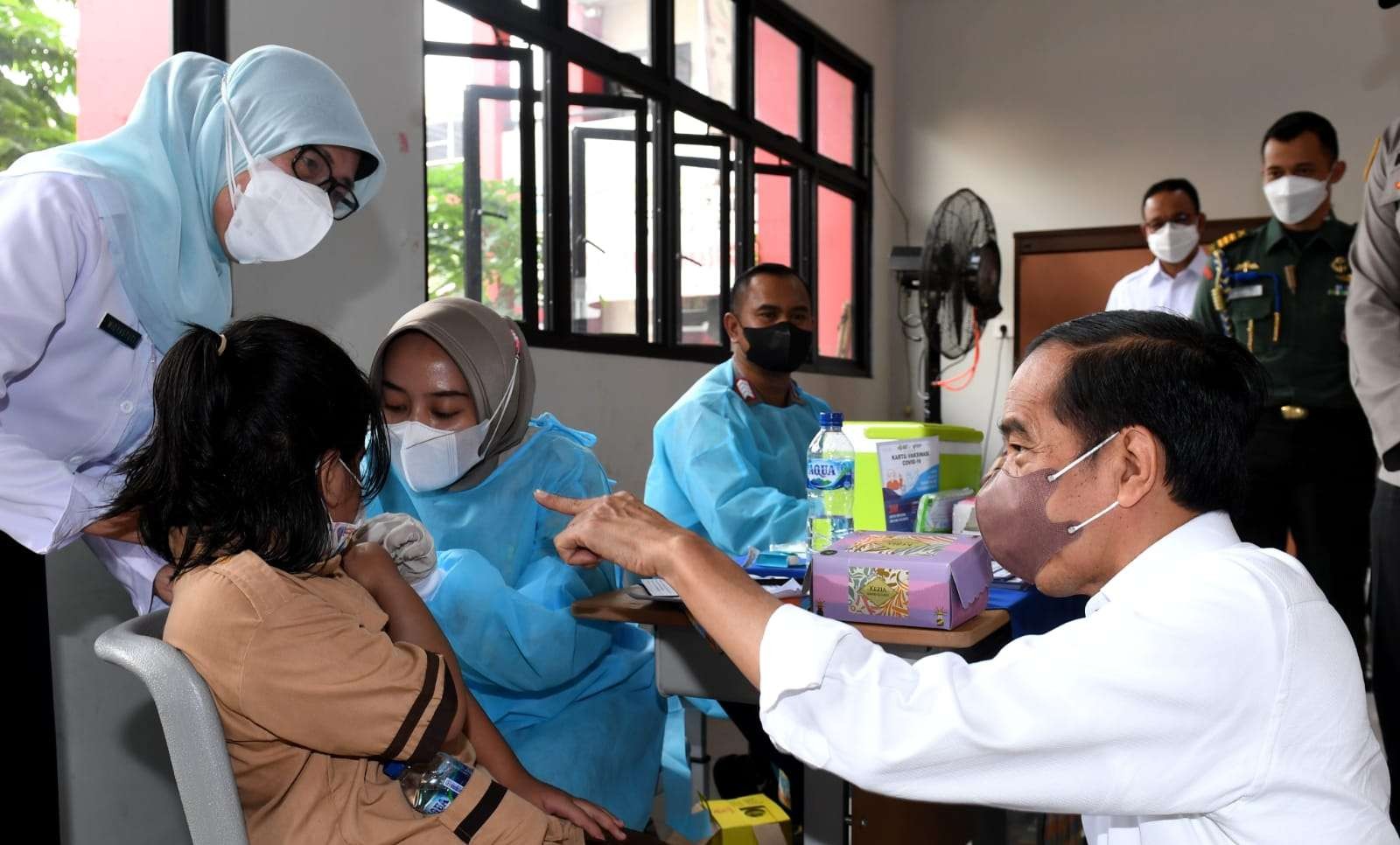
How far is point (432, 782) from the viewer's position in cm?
118

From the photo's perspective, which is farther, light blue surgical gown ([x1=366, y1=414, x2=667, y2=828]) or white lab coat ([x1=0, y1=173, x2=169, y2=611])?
light blue surgical gown ([x1=366, y1=414, x2=667, y2=828])

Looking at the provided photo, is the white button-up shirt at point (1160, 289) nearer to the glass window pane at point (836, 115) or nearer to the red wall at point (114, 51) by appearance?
the glass window pane at point (836, 115)

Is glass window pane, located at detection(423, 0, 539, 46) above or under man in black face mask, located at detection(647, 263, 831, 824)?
above

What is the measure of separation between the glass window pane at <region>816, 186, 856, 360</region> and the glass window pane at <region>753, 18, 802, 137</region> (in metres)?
0.50

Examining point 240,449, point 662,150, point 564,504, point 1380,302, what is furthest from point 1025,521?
point 662,150

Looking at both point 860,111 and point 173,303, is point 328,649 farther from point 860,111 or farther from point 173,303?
point 860,111

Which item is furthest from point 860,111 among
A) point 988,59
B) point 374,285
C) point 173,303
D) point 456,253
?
point 173,303

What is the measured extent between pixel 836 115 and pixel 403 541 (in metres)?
5.75

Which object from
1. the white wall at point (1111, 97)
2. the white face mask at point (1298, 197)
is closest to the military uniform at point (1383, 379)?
the white face mask at point (1298, 197)

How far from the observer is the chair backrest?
0.97m

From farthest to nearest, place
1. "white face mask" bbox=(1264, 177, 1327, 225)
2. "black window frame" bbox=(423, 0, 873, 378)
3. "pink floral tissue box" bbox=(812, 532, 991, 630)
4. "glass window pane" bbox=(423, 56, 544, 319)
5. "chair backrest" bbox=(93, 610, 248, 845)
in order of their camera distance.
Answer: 1. "black window frame" bbox=(423, 0, 873, 378)
2. "glass window pane" bbox=(423, 56, 544, 319)
3. "white face mask" bbox=(1264, 177, 1327, 225)
4. "pink floral tissue box" bbox=(812, 532, 991, 630)
5. "chair backrest" bbox=(93, 610, 248, 845)

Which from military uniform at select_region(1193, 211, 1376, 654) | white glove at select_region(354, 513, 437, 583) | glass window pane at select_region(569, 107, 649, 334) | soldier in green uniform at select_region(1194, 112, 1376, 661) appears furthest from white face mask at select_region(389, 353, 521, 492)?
glass window pane at select_region(569, 107, 649, 334)

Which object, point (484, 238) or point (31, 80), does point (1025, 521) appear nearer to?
point (31, 80)

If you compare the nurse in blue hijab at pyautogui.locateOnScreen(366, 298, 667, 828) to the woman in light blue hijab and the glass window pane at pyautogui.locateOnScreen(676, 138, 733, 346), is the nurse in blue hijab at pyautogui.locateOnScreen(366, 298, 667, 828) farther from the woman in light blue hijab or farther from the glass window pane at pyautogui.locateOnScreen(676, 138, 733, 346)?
the glass window pane at pyautogui.locateOnScreen(676, 138, 733, 346)
